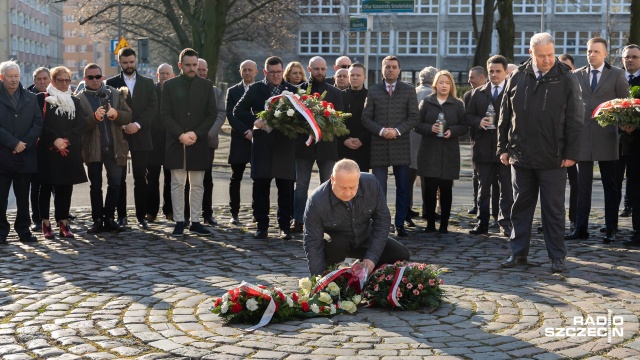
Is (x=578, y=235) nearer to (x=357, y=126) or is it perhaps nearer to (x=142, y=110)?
(x=357, y=126)

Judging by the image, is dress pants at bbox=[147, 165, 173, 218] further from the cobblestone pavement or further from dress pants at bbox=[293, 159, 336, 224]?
dress pants at bbox=[293, 159, 336, 224]

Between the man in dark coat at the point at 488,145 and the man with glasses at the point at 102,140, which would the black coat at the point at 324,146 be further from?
the man with glasses at the point at 102,140

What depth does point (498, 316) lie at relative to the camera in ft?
25.6

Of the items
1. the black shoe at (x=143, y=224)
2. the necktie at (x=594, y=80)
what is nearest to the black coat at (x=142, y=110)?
the black shoe at (x=143, y=224)

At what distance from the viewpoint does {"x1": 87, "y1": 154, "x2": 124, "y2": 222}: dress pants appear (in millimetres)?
12773

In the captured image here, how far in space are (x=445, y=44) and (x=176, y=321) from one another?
275ft

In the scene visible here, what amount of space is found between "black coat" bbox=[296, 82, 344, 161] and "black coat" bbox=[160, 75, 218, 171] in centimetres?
116

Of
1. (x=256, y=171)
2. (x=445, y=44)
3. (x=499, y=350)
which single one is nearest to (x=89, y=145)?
(x=256, y=171)

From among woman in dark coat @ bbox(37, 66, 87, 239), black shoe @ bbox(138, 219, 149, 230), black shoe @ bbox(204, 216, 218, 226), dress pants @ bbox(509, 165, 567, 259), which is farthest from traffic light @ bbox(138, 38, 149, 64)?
dress pants @ bbox(509, 165, 567, 259)

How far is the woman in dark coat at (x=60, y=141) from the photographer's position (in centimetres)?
1227

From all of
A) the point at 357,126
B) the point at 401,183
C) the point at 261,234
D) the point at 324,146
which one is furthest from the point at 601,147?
the point at 261,234

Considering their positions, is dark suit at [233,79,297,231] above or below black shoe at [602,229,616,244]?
above

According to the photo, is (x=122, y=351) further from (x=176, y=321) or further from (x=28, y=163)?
(x=28, y=163)

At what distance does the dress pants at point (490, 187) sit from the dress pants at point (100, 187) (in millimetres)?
4618
